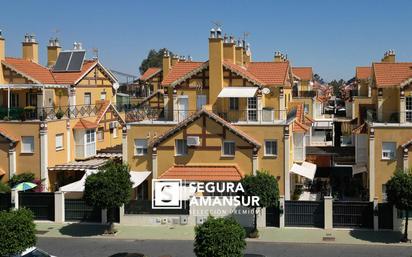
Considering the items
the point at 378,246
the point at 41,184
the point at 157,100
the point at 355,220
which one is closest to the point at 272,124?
the point at 355,220

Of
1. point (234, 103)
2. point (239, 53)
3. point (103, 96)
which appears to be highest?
point (239, 53)

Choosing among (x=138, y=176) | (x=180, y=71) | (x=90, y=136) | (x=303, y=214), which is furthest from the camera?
(x=90, y=136)

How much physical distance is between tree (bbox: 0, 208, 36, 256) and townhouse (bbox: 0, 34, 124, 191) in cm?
1704

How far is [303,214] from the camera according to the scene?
110ft

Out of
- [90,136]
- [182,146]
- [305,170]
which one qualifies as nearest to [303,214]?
[305,170]

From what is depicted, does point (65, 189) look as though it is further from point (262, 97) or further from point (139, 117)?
point (262, 97)

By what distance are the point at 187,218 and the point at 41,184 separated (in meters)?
11.8

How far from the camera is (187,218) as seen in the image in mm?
34688

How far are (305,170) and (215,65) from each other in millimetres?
9832

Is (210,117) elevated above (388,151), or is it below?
above

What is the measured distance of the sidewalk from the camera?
103ft

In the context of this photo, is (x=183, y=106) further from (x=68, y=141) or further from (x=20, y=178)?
(x=20, y=178)

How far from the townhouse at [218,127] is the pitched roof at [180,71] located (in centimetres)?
8

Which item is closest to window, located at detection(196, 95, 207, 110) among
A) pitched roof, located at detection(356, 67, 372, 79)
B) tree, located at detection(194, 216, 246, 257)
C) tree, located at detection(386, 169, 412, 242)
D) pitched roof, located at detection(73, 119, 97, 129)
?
A: pitched roof, located at detection(73, 119, 97, 129)
